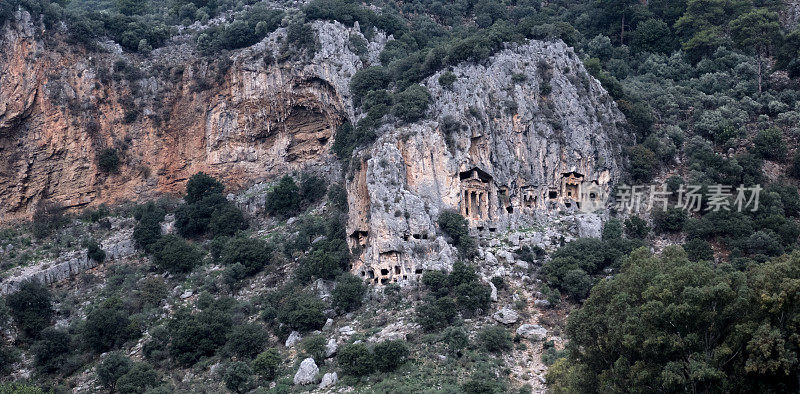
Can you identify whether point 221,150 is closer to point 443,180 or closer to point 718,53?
point 443,180

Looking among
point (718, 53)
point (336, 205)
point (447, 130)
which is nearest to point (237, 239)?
point (336, 205)

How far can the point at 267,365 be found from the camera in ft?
144

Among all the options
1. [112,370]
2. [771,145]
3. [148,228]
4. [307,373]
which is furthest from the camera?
[148,228]

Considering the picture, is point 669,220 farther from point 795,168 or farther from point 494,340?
point 494,340

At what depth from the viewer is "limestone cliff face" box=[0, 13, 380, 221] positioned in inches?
2498

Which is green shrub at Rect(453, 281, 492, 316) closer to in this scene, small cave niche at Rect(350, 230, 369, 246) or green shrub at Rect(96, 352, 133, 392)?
small cave niche at Rect(350, 230, 369, 246)

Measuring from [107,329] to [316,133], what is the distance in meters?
24.8

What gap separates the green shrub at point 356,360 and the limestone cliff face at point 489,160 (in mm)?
7748

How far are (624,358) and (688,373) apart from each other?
2.70 meters

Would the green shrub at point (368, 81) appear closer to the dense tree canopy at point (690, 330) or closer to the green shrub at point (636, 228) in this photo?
the green shrub at point (636, 228)

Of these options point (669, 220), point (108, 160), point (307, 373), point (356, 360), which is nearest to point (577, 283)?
point (669, 220)

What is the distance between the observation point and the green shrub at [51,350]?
4847cm

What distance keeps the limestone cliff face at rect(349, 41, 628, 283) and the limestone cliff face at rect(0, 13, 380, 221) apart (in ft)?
40.3

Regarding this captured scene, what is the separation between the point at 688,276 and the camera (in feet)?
102
